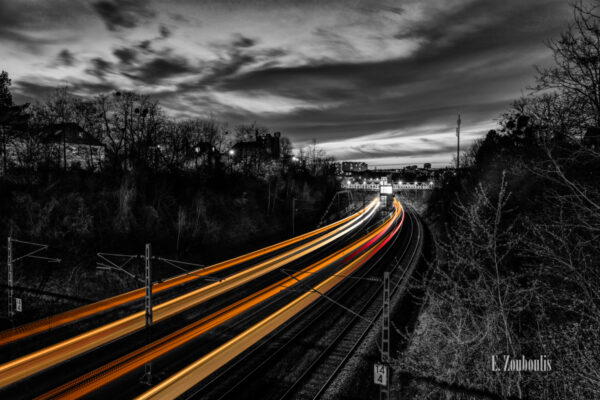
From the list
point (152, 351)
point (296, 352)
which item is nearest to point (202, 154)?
point (152, 351)

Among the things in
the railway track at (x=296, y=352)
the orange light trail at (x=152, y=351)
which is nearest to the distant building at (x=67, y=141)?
the orange light trail at (x=152, y=351)

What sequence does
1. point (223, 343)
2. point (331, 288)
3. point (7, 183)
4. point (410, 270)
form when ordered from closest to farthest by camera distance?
point (223, 343)
point (331, 288)
point (7, 183)
point (410, 270)

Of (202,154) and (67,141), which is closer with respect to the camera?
(67,141)

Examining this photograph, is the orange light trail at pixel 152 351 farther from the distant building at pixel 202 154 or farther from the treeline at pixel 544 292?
the distant building at pixel 202 154

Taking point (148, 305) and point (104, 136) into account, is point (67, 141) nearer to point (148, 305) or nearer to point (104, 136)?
point (104, 136)

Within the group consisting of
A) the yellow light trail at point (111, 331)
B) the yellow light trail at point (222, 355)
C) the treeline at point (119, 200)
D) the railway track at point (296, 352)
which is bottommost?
the railway track at point (296, 352)

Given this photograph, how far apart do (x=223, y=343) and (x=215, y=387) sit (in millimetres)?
2509

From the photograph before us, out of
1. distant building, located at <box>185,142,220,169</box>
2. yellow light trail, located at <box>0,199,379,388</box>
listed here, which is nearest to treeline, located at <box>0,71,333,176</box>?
distant building, located at <box>185,142,220,169</box>

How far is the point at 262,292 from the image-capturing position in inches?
735

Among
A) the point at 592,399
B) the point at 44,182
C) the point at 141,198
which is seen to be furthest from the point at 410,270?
the point at 44,182

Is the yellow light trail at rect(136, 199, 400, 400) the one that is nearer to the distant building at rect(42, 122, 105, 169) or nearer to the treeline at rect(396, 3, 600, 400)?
the treeline at rect(396, 3, 600, 400)

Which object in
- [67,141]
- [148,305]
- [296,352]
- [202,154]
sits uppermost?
[202,154]

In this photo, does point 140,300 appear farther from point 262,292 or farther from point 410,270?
point 410,270

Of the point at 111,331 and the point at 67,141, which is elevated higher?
the point at 67,141
